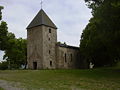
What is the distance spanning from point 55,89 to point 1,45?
85.3 ft

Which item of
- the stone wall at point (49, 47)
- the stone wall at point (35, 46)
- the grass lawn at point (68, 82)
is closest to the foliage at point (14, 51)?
the stone wall at point (35, 46)

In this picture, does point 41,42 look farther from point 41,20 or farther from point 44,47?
point 41,20

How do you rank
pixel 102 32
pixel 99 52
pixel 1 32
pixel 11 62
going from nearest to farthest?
pixel 102 32 < pixel 1 32 < pixel 99 52 < pixel 11 62

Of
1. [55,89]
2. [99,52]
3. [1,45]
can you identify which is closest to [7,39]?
[1,45]

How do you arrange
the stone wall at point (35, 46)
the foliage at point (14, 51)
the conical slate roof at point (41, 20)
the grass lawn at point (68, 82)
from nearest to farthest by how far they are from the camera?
the grass lawn at point (68, 82) < the foliage at point (14, 51) < the stone wall at point (35, 46) < the conical slate roof at point (41, 20)

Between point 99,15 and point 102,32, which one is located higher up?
point 99,15

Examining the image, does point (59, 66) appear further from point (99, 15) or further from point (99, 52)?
point (99, 15)

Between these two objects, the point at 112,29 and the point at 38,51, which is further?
the point at 38,51

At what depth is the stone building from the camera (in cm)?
4991

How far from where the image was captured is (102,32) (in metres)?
29.1

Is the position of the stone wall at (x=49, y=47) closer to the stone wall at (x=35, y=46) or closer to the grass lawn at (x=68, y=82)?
the stone wall at (x=35, y=46)

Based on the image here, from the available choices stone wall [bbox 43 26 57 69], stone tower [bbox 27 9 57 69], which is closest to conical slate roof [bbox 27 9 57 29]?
stone tower [bbox 27 9 57 69]

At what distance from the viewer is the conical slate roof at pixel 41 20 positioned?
52.1 m

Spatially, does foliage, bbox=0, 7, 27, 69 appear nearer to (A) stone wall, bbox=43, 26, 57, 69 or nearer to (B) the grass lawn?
(A) stone wall, bbox=43, 26, 57, 69
